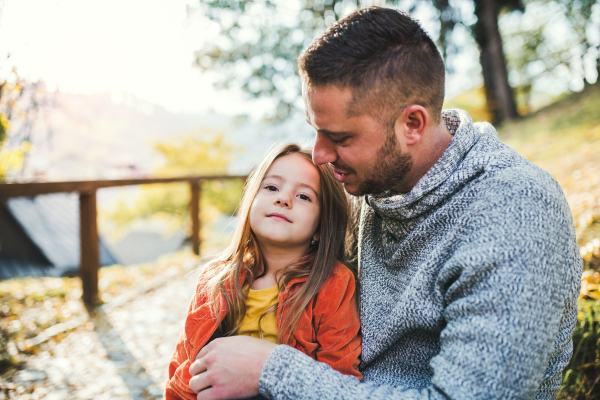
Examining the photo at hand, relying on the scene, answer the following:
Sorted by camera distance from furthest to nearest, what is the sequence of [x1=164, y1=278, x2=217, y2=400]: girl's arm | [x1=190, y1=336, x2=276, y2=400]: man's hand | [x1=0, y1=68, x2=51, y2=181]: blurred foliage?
[x1=0, y1=68, x2=51, y2=181]: blurred foliage, [x1=164, y1=278, x2=217, y2=400]: girl's arm, [x1=190, y1=336, x2=276, y2=400]: man's hand

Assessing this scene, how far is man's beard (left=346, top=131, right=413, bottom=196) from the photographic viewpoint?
1408 millimetres

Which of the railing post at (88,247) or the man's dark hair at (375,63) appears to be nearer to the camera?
the man's dark hair at (375,63)

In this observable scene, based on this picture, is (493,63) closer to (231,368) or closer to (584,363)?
(584,363)

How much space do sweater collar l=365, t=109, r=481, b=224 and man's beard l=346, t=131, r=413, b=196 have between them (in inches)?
2.5

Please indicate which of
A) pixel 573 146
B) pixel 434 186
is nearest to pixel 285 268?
pixel 434 186

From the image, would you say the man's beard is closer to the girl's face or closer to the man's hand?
the girl's face

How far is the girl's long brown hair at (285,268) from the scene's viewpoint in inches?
62.5

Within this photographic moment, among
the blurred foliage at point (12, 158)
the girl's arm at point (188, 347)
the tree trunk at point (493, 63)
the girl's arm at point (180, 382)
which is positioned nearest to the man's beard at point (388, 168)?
the girl's arm at point (188, 347)

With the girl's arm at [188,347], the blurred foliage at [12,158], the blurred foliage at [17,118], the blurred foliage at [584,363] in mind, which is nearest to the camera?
the girl's arm at [188,347]

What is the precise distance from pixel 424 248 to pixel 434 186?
20 centimetres

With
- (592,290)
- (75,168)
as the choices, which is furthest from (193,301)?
(75,168)

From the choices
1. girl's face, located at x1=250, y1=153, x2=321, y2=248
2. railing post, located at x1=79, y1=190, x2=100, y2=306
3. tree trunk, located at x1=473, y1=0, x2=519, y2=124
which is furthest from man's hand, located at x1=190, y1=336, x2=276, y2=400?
tree trunk, located at x1=473, y1=0, x2=519, y2=124

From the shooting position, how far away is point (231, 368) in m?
1.27

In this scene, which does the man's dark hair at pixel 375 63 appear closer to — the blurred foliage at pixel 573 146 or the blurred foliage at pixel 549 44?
the blurred foliage at pixel 573 146
